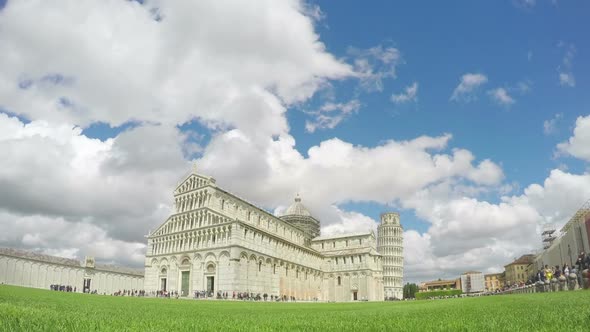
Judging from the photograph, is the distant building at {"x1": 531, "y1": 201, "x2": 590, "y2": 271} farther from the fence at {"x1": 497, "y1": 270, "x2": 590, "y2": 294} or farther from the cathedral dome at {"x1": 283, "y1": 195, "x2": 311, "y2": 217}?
the cathedral dome at {"x1": 283, "y1": 195, "x2": 311, "y2": 217}

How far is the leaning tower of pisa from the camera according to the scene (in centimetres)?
12988

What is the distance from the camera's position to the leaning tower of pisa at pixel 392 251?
426ft

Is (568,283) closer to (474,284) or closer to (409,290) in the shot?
(474,284)

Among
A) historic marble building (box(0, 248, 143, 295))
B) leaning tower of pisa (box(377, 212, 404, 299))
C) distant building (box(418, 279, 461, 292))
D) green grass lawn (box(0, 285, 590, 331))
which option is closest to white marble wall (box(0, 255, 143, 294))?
historic marble building (box(0, 248, 143, 295))

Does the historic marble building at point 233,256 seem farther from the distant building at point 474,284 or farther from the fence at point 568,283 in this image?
the distant building at point 474,284

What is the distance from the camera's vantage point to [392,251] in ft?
433

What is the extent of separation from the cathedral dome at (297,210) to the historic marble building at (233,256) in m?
11.4

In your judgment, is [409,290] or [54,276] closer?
[54,276]

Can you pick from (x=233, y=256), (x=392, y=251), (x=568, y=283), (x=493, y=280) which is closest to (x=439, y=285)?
(x=493, y=280)

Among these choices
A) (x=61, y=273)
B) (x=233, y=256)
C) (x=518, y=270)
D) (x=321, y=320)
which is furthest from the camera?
(x=518, y=270)

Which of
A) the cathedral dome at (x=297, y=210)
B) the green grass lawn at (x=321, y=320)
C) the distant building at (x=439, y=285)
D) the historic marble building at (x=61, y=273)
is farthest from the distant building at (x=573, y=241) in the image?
the distant building at (x=439, y=285)

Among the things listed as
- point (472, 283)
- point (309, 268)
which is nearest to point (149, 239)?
point (309, 268)

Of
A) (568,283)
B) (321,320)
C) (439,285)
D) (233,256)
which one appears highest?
(233,256)

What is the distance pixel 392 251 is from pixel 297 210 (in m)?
48.2
